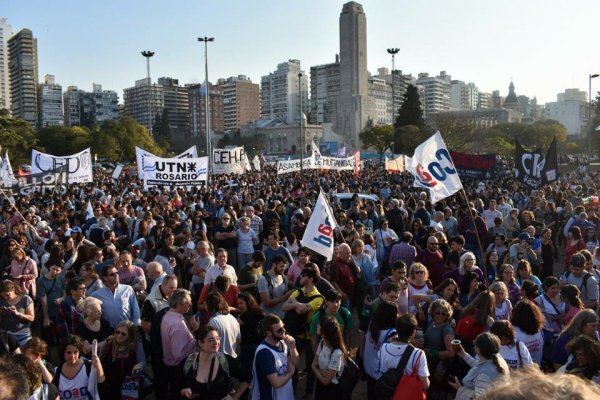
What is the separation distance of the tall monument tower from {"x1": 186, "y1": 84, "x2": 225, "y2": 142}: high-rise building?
6655 centimetres

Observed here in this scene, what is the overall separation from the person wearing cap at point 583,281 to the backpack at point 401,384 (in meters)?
3.20

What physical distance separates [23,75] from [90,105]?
21.1 m

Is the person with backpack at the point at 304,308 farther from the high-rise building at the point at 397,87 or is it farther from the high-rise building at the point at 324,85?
the high-rise building at the point at 397,87

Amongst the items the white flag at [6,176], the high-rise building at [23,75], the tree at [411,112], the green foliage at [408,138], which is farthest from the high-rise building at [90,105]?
the white flag at [6,176]

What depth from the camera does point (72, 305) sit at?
606 centimetres

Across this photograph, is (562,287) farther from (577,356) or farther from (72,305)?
(72,305)

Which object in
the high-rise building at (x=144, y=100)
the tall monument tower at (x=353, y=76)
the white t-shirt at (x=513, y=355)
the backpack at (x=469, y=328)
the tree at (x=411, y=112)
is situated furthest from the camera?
the high-rise building at (x=144, y=100)

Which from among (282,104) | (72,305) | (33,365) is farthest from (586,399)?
(282,104)

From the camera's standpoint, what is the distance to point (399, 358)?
432 cm

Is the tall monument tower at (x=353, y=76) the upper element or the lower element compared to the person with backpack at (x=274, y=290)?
upper

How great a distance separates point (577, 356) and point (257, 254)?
155 inches

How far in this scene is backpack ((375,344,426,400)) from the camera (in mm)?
4160

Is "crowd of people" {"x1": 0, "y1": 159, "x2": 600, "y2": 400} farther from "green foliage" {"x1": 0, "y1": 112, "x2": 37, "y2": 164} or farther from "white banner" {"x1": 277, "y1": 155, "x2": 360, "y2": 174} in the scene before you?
"green foliage" {"x1": 0, "y1": 112, "x2": 37, "y2": 164}

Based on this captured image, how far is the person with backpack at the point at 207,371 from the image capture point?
176 inches
